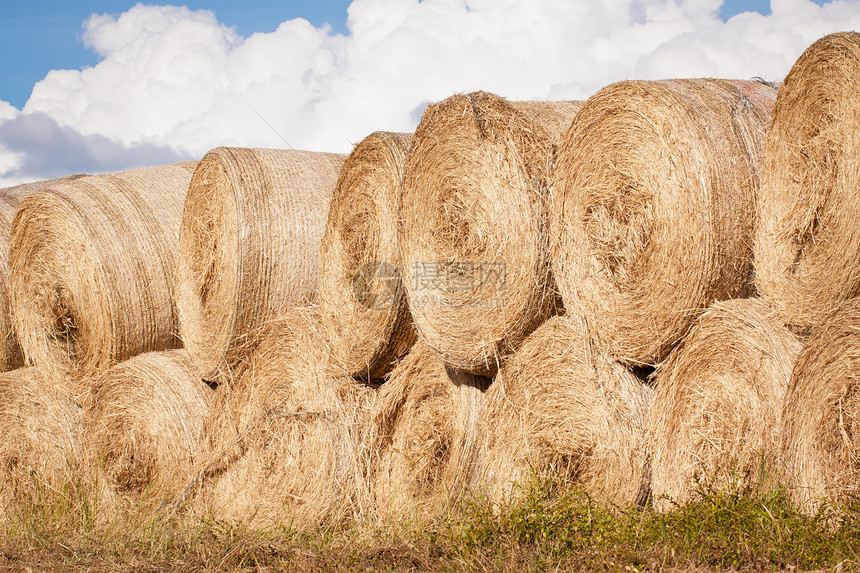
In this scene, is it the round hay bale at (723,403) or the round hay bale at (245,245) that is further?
the round hay bale at (245,245)

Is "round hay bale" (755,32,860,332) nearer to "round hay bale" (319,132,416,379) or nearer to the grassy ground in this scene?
the grassy ground

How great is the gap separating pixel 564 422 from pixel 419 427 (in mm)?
1139

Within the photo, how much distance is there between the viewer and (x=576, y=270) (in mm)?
4051

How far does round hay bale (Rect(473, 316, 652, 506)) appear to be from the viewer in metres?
3.88

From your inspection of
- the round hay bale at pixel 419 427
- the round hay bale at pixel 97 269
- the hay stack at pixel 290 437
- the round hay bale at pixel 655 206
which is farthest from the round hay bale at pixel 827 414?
the round hay bale at pixel 97 269

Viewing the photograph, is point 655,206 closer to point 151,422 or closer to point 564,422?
point 564,422

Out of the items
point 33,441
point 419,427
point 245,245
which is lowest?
point 33,441

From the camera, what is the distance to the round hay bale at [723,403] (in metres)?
3.31

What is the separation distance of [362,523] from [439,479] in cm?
53

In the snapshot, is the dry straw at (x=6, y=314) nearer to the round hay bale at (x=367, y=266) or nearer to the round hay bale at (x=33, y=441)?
the round hay bale at (x=33, y=441)

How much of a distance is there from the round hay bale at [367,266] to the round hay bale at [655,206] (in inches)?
46.8

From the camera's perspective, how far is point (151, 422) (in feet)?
19.0

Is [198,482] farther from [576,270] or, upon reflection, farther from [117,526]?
[576,270]

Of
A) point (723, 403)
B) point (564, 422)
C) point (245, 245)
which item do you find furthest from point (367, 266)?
point (723, 403)
